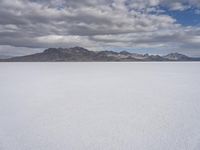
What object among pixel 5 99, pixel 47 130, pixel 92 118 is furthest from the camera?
pixel 5 99

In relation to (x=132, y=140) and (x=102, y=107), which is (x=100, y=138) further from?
(x=102, y=107)

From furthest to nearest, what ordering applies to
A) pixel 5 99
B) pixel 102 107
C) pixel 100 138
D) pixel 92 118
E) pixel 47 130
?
pixel 5 99 → pixel 102 107 → pixel 92 118 → pixel 47 130 → pixel 100 138

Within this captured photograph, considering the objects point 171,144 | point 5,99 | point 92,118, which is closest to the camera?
point 171,144

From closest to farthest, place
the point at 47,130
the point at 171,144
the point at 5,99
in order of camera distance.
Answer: the point at 171,144, the point at 47,130, the point at 5,99

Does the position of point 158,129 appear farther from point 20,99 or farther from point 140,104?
point 20,99

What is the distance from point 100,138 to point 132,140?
578mm

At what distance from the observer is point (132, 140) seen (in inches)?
160

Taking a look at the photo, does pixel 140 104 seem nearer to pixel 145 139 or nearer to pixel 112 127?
pixel 112 127

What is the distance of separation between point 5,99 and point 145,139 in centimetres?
556

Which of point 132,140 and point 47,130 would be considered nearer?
point 132,140

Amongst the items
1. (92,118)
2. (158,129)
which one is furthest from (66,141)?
(158,129)

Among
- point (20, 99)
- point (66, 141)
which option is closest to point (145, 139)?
point (66, 141)

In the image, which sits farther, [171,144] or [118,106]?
[118,106]

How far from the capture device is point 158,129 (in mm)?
4664
